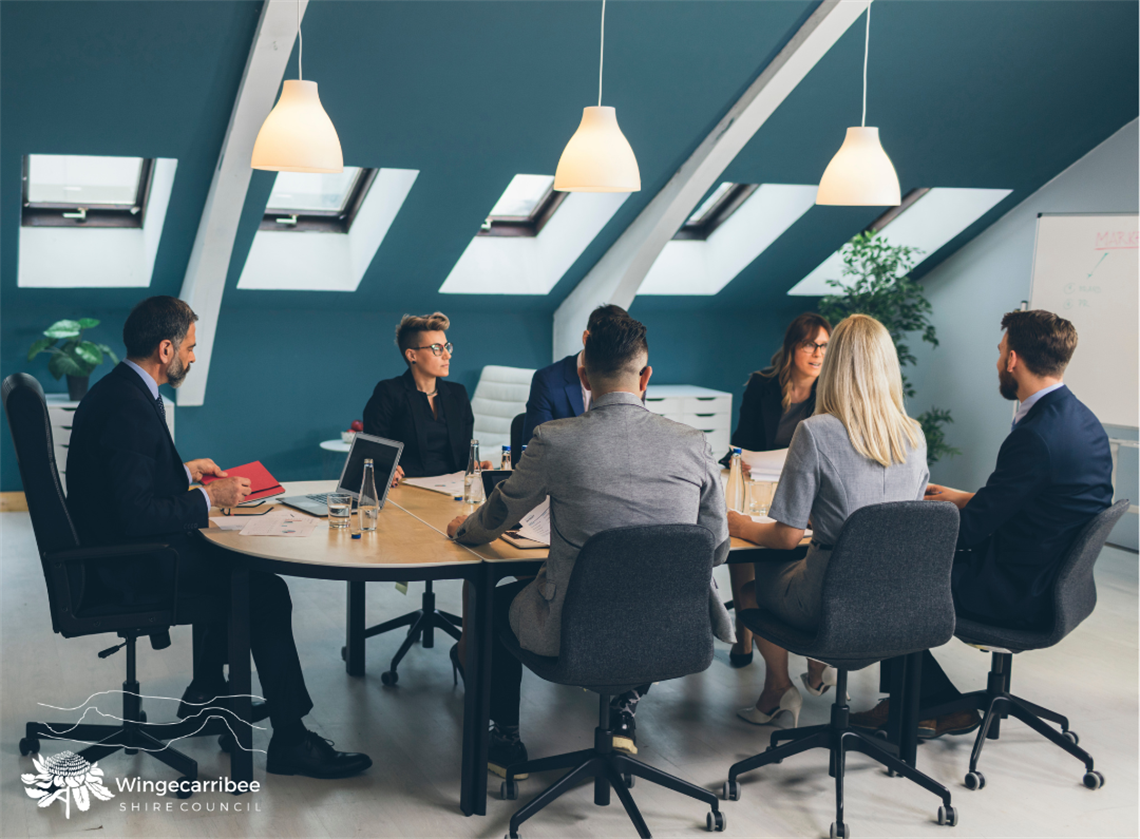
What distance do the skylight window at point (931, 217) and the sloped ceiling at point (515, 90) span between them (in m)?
0.44

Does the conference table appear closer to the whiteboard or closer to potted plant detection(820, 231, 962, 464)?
the whiteboard

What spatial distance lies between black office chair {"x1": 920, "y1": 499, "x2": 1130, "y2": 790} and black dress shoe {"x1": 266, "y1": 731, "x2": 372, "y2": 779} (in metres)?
1.90

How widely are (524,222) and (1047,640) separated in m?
4.88

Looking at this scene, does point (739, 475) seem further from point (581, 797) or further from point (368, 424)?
point (368, 424)

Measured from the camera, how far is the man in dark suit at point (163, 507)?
286cm

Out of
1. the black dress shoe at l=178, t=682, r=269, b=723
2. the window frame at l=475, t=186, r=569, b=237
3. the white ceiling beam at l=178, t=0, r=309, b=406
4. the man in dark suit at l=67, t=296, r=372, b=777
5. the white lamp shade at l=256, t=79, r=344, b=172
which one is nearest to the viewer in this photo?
the man in dark suit at l=67, t=296, r=372, b=777

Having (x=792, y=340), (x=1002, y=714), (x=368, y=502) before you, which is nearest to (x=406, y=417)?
(x=368, y=502)

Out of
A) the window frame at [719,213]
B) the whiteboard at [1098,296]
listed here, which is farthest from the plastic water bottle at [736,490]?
the window frame at [719,213]

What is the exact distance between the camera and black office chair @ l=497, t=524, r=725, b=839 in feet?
8.23

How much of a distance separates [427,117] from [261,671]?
10.2ft

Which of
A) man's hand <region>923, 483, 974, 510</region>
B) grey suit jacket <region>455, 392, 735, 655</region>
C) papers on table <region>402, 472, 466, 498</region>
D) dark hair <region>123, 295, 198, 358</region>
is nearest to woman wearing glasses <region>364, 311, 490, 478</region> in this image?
papers on table <region>402, 472, 466, 498</region>

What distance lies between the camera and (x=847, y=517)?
2.88 m

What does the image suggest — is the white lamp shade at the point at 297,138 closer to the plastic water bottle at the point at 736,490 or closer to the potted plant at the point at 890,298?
the plastic water bottle at the point at 736,490

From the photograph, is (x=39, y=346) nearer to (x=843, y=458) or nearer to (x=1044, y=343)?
(x=843, y=458)
